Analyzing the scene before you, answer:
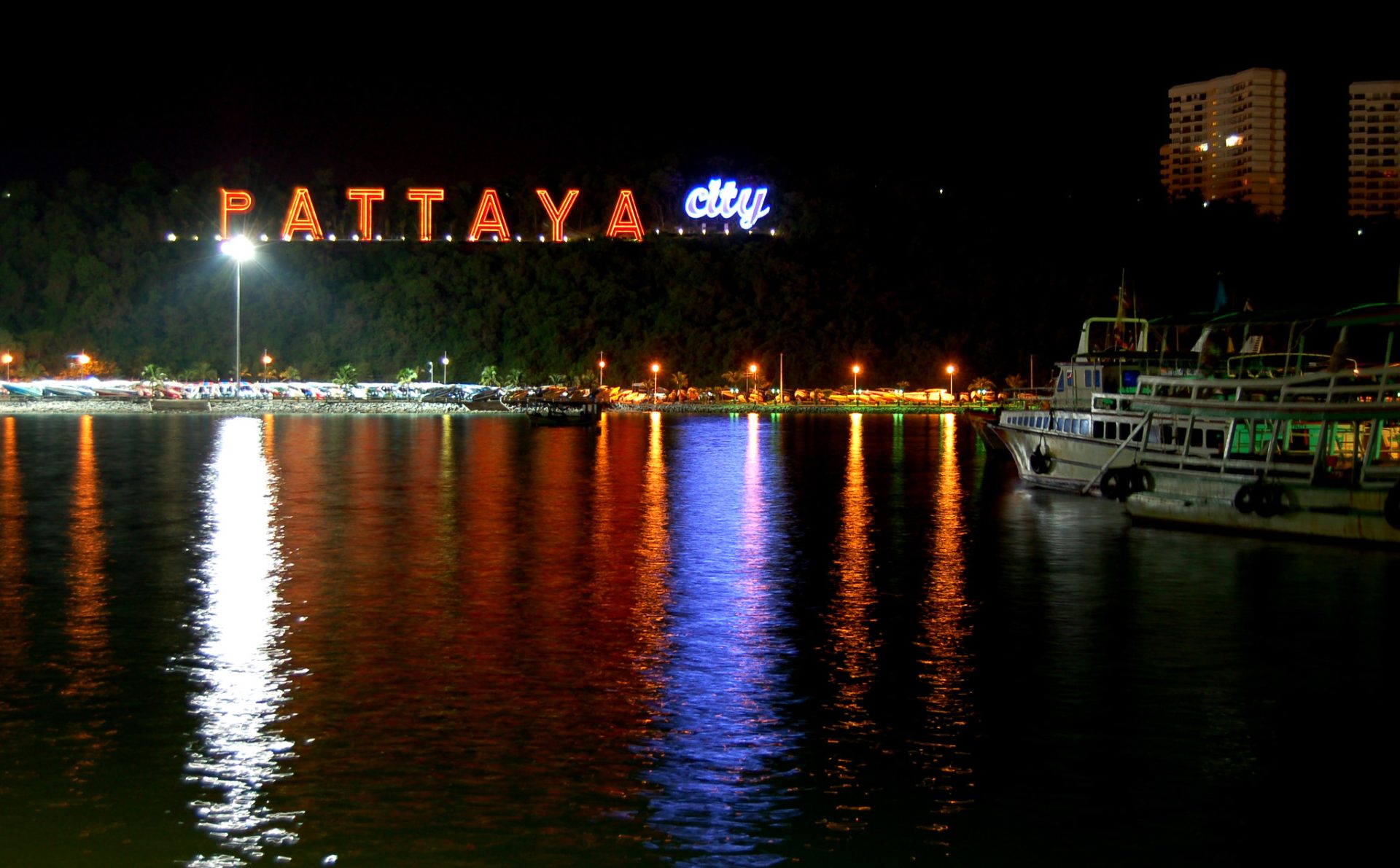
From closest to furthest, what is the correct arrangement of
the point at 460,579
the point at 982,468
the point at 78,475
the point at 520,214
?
the point at 460,579
the point at 78,475
the point at 982,468
the point at 520,214

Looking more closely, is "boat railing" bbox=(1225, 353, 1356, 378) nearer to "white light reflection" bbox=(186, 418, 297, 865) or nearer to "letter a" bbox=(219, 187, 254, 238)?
"white light reflection" bbox=(186, 418, 297, 865)

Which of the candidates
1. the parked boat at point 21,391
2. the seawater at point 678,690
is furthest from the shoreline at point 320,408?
the seawater at point 678,690

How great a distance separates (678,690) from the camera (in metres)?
11.5

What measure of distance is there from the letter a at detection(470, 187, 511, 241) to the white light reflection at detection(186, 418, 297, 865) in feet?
311

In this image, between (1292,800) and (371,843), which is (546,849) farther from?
(1292,800)

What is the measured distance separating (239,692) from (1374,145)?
197 meters

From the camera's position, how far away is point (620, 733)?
398 inches

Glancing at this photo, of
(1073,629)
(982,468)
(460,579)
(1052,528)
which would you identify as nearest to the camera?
(1073,629)

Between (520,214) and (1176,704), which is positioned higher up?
(520,214)

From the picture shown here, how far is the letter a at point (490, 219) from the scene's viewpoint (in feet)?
378

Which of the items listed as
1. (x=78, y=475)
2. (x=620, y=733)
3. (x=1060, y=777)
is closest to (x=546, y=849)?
(x=620, y=733)

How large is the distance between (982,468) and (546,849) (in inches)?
1311

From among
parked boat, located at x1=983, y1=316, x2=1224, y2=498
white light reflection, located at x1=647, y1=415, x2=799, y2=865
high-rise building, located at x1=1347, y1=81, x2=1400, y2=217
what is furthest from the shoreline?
high-rise building, located at x1=1347, y1=81, x2=1400, y2=217

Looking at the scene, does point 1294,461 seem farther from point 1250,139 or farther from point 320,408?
point 1250,139
